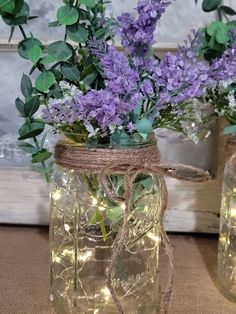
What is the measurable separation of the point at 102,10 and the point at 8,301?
1.21 ft

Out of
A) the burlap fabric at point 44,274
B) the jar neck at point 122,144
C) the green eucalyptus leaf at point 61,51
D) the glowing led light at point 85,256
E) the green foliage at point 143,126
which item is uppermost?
the green eucalyptus leaf at point 61,51

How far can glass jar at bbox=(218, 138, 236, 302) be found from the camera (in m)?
0.66

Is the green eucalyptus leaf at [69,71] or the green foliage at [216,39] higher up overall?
the green foliage at [216,39]

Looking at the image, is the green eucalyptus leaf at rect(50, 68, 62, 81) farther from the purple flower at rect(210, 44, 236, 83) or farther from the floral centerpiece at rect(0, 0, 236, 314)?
the purple flower at rect(210, 44, 236, 83)

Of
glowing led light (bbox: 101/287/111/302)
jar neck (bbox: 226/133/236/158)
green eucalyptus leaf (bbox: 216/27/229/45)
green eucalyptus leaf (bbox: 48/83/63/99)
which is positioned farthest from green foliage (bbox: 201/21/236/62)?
glowing led light (bbox: 101/287/111/302)

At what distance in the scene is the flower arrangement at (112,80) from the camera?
48 cm

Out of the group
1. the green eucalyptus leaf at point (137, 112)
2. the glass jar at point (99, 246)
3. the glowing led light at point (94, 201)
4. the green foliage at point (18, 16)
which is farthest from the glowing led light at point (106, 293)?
the green foliage at point (18, 16)

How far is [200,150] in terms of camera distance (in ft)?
2.77

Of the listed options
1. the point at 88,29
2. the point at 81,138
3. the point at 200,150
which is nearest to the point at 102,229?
the point at 81,138

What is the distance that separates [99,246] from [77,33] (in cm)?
24

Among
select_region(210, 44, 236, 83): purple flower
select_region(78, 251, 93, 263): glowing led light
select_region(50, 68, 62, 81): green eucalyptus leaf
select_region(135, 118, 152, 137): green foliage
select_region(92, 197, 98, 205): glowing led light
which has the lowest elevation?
select_region(78, 251, 93, 263): glowing led light

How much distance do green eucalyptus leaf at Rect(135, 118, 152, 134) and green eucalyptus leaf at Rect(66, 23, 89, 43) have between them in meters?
0.11

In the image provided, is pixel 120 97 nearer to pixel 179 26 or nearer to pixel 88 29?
pixel 88 29

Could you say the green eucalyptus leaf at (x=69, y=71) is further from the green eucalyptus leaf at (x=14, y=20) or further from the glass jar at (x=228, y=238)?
the glass jar at (x=228, y=238)
